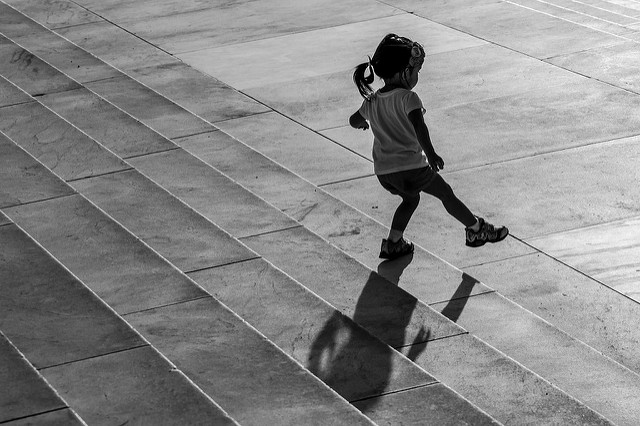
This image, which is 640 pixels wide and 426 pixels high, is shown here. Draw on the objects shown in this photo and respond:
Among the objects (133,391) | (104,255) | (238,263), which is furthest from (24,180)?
(133,391)

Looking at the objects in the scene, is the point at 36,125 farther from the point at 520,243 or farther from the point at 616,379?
the point at 616,379

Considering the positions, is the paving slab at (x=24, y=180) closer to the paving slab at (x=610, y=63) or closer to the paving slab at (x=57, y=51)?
the paving slab at (x=57, y=51)

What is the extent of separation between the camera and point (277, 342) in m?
6.40

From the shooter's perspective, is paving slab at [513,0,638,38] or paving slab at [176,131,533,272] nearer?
paving slab at [176,131,533,272]

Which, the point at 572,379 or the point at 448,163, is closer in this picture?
the point at 572,379

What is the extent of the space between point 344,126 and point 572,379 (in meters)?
4.71

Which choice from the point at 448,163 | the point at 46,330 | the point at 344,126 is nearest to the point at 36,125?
the point at 344,126

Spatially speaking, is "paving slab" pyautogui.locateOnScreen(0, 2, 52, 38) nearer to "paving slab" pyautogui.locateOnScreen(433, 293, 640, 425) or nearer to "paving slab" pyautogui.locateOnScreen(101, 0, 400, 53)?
"paving slab" pyautogui.locateOnScreen(101, 0, 400, 53)

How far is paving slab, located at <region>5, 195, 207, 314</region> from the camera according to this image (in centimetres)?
680

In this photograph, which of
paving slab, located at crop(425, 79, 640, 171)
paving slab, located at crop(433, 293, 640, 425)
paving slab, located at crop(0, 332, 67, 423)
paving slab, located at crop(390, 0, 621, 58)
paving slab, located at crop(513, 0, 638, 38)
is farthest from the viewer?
paving slab, located at crop(513, 0, 638, 38)

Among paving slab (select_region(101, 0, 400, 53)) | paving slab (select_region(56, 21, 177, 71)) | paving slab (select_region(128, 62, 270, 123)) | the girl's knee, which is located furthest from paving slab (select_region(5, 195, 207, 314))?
paving slab (select_region(101, 0, 400, 53))

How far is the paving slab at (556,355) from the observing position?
239 inches

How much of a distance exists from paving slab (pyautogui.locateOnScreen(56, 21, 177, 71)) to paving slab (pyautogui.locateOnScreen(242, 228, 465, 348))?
206 inches

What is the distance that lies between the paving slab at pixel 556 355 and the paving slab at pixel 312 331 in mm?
805
